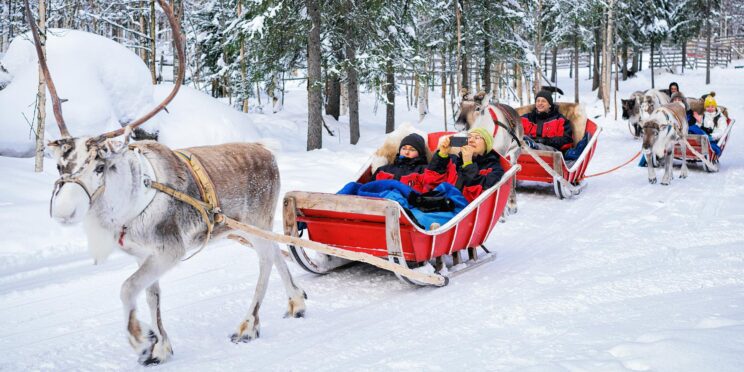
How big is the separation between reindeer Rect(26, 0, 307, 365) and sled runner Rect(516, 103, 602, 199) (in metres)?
6.19

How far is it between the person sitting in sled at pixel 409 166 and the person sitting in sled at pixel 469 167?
0.36 feet

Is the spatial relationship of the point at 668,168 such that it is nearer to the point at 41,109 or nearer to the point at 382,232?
the point at 382,232

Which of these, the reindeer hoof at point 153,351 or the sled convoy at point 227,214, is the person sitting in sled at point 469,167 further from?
the reindeer hoof at point 153,351

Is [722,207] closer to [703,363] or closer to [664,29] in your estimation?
[703,363]

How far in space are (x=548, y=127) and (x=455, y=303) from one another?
6.82 meters

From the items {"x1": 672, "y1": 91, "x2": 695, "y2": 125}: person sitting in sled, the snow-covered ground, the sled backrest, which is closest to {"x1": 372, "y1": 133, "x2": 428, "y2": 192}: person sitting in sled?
the snow-covered ground

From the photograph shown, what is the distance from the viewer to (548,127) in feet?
37.2

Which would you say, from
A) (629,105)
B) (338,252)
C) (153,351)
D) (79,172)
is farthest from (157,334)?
(629,105)

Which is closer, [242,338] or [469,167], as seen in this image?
[242,338]

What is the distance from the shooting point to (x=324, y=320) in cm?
494

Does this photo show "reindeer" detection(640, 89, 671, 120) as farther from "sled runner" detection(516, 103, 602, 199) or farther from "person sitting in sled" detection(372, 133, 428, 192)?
"person sitting in sled" detection(372, 133, 428, 192)

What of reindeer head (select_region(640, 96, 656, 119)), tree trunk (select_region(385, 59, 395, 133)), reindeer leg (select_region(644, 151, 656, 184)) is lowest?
reindeer leg (select_region(644, 151, 656, 184))

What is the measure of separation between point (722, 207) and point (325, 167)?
700cm

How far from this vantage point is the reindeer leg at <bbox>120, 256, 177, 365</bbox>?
384cm
